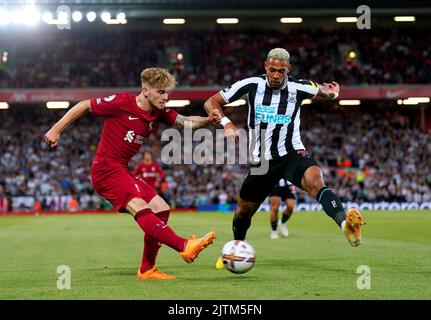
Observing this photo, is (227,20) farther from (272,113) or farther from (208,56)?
(272,113)

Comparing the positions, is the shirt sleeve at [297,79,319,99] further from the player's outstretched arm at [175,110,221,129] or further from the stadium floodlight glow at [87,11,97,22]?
the stadium floodlight glow at [87,11,97,22]

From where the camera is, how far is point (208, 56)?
44.3 metres

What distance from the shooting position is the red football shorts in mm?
8430

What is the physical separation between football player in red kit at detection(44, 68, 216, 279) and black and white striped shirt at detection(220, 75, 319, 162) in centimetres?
112

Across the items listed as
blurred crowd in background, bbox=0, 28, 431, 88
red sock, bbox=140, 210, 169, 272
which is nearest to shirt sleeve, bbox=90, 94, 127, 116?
red sock, bbox=140, 210, 169, 272

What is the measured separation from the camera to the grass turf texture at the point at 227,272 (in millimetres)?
7184

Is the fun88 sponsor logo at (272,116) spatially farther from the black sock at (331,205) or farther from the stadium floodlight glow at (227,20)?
the stadium floodlight glow at (227,20)

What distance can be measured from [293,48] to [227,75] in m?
4.55

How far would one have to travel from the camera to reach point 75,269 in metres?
9.98

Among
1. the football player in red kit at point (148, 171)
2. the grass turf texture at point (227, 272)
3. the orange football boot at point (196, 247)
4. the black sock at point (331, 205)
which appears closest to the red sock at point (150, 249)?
the grass turf texture at point (227, 272)

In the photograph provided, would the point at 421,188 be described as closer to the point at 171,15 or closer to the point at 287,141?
the point at 171,15

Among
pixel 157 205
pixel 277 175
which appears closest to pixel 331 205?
pixel 277 175

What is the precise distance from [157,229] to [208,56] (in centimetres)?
3677

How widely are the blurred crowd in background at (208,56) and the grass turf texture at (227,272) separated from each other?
86.5 ft
